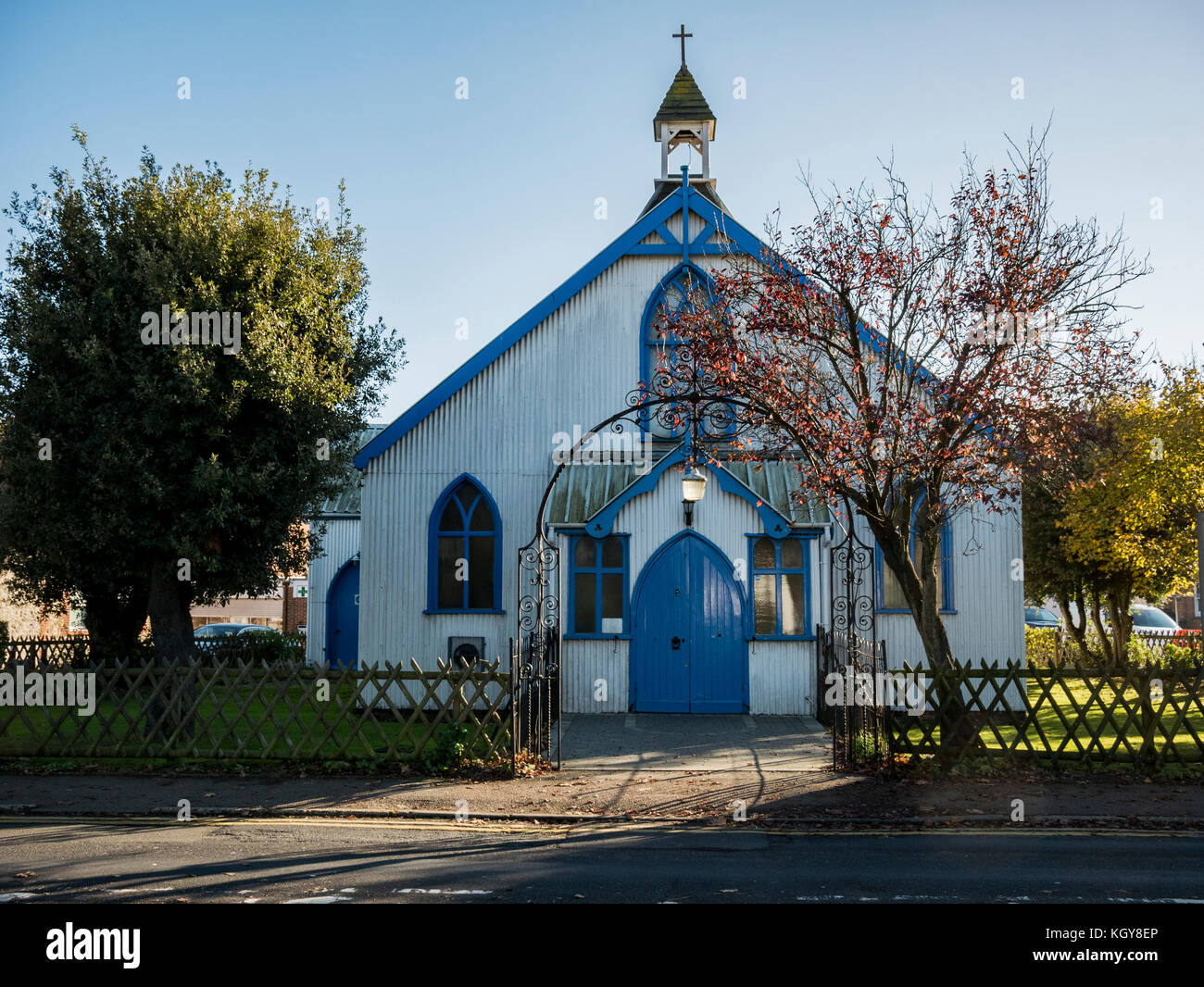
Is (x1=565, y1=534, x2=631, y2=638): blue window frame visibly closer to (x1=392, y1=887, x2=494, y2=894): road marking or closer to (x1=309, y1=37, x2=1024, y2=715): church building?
(x1=309, y1=37, x2=1024, y2=715): church building

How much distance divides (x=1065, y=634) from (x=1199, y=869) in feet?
87.4

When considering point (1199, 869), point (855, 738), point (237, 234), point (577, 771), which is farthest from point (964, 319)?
point (237, 234)

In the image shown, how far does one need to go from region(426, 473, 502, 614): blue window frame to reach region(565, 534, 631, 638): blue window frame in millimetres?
1588

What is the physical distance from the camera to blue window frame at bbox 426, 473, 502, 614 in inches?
722

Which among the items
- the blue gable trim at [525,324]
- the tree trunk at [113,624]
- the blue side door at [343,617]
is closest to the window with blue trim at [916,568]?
the blue gable trim at [525,324]

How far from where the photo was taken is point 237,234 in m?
15.1

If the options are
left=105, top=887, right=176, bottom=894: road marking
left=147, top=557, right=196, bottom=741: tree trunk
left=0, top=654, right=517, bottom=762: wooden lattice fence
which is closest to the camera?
left=105, top=887, right=176, bottom=894: road marking

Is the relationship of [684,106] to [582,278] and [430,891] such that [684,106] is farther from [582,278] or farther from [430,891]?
[430,891]

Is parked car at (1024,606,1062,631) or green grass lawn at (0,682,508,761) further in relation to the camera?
parked car at (1024,606,1062,631)

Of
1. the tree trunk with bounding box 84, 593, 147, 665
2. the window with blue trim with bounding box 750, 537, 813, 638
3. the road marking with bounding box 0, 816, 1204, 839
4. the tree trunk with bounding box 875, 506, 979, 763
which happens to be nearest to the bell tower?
the window with blue trim with bounding box 750, 537, 813, 638

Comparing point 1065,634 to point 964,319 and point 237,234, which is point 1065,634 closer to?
point 964,319

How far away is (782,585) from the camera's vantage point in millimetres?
17703

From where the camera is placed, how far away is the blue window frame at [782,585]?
1758 centimetres
